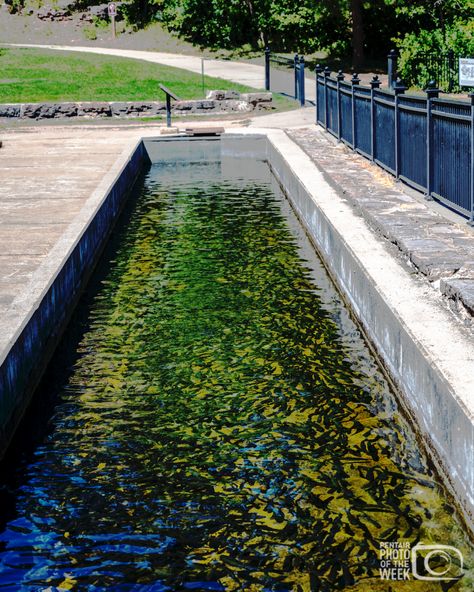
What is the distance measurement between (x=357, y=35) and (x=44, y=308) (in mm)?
31131

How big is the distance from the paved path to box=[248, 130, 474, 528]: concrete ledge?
21.2 meters

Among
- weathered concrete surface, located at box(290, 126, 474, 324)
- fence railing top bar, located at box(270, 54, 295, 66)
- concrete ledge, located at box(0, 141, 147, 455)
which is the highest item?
fence railing top bar, located at box(270, 54, 295, 66)

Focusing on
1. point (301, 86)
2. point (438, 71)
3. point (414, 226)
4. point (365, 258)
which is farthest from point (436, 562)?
point (438, 71)

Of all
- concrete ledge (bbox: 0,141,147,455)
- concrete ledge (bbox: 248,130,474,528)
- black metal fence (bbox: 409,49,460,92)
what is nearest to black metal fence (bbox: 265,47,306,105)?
black metal fence (bbox: 409,49,460,92)

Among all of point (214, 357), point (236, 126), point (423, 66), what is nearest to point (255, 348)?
point (214, 357)

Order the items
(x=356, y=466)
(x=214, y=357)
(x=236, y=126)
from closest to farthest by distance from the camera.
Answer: (x=356, y=466) < (x=214, y=357) < (x=236, y=126)

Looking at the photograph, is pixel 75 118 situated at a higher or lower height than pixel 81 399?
higher

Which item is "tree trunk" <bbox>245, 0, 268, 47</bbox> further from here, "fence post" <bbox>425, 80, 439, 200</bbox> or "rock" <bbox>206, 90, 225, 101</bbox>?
"fence post" <bbox>425, 80, 439, 200</bbox>

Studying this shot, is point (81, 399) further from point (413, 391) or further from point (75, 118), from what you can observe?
point (75, 118)

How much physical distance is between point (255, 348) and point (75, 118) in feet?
72.9

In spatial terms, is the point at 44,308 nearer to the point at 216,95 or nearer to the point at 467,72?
the point at 467,72

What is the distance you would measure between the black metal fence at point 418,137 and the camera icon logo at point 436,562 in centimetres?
555

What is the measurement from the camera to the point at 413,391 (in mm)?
7219

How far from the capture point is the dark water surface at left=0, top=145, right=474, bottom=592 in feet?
18.5
